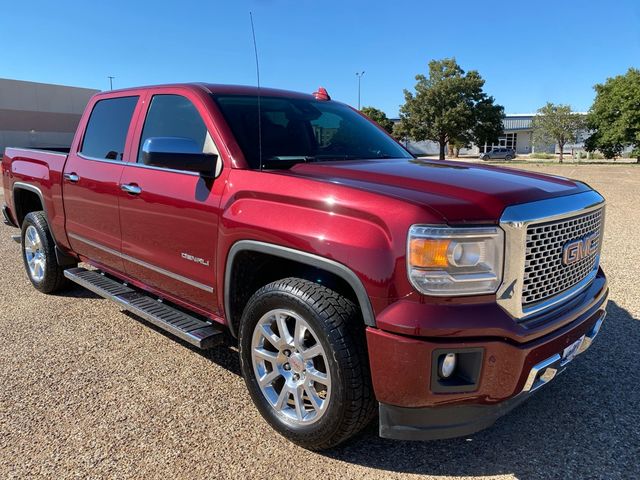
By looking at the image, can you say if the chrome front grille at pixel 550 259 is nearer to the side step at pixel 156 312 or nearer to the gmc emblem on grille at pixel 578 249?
the gmc emblem on grille at pixel 578 249

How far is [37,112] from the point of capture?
167ft

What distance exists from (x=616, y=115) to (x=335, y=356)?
152 feet

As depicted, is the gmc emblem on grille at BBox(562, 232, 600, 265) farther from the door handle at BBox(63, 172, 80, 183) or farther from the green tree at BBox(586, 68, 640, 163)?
the green tree at BBox(586, 68, 640, 163)

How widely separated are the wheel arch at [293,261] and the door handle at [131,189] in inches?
42.4

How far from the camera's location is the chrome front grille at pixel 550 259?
2.34m

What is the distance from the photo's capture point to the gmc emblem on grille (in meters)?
2.56

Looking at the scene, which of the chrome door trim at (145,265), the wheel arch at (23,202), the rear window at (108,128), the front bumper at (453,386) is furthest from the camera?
the wheel arch at (23,202)

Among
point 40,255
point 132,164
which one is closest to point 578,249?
point 132,164

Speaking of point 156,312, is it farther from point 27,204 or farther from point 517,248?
point 27,204

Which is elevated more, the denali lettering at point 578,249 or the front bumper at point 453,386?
the denali lettering at point 578,249

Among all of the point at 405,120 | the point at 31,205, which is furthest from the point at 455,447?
the point at 405,120

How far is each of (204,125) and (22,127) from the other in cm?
5509

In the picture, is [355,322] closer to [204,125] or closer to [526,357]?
[526,357]

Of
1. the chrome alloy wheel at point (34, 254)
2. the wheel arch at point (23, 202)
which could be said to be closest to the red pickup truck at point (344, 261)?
the chrome alloy wheel at point (34, 254)
